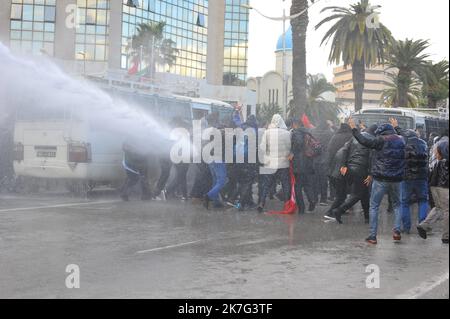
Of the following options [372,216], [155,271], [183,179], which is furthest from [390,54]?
[155,271]

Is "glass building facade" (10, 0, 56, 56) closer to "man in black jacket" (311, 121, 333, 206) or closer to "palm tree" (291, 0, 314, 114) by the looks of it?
"palm tree" (291, 0, 314, 114)

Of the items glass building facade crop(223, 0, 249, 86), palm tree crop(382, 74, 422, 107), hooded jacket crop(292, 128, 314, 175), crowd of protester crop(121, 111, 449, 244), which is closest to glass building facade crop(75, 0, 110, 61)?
glass building facade crop(223, 0, 249, 86)

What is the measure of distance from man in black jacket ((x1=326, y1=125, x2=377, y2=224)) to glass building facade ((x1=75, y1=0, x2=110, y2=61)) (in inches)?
2316

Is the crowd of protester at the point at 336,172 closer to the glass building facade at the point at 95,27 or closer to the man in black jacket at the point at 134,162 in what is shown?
the man in black jacket at the point at 134,162

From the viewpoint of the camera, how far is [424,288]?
18.6 feet

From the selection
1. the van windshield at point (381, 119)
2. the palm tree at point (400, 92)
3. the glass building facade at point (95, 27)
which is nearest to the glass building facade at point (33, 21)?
the glass building facade at point (95, 27)

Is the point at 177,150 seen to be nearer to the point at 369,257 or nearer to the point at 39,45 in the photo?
the point at 369,257

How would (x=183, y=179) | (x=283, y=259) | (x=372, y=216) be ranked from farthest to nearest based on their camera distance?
1. (x=183, y=179)
2. (x=372, y=216)
3. (x=283, y=259)

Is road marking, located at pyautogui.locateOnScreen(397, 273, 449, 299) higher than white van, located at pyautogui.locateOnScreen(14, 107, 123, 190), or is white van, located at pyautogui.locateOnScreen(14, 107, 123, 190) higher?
white van, located at pyautogui.locateOnScreen(14, 107, 123, 190)

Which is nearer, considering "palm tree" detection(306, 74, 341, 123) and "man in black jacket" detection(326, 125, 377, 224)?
"man in black jacket" detection(326, 125, 377, 224)

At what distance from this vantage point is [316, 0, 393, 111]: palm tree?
106 feet

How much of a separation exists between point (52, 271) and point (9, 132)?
8361mm

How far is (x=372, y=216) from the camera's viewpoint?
8242 mm

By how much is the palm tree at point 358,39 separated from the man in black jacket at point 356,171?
72.1 feet
